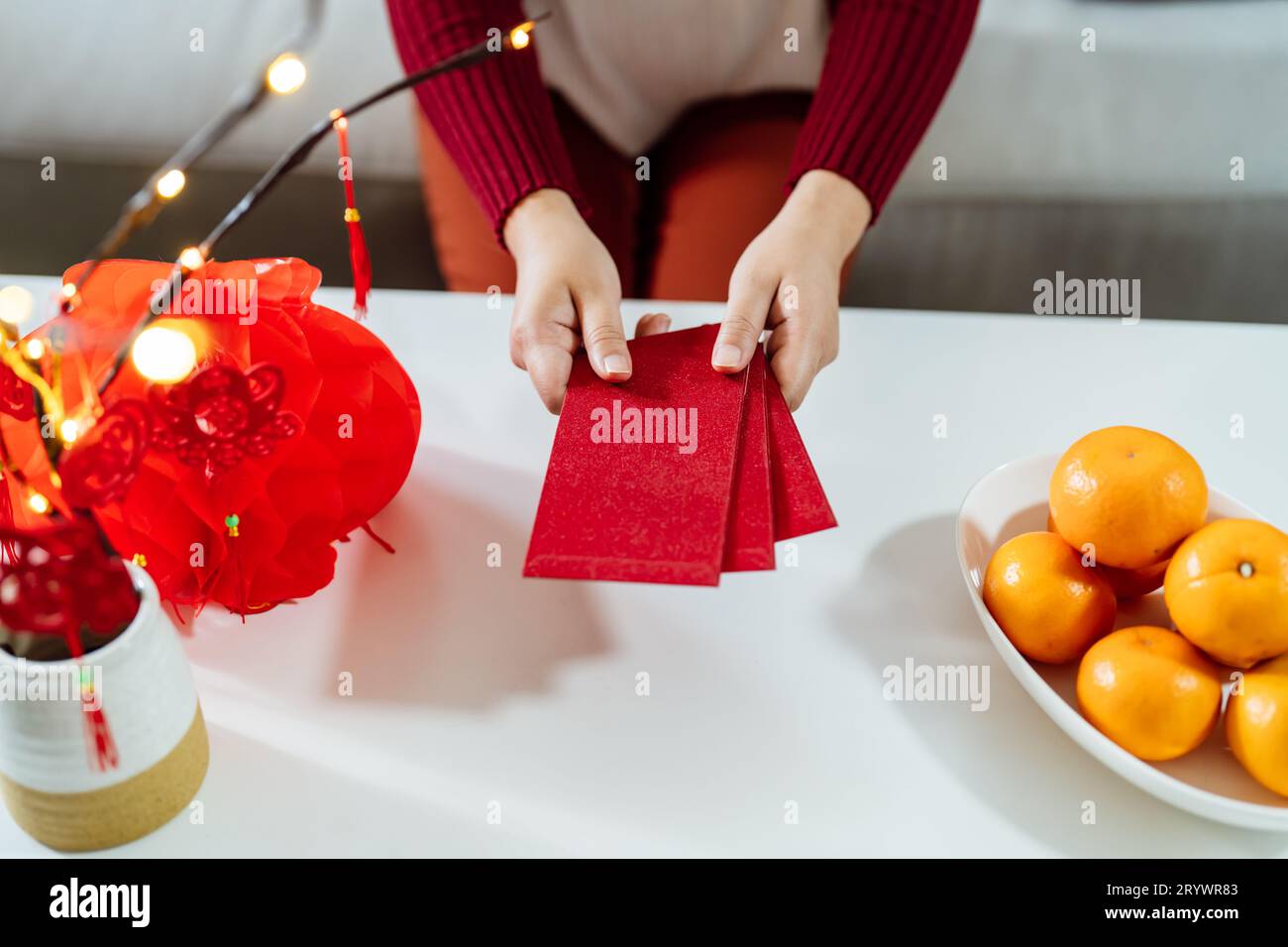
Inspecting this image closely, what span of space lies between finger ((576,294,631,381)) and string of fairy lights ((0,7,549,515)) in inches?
9.9

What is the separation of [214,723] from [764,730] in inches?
13.5

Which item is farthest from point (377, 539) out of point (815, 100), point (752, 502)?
point (815, 100)

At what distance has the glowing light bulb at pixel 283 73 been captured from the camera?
399mm

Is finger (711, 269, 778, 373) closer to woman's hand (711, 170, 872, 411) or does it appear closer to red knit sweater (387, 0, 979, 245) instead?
woman's hand (711, 170, 872, 411)

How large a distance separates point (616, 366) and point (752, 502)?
16 cm

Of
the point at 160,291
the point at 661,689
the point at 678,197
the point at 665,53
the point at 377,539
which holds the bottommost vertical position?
the point at 661,689

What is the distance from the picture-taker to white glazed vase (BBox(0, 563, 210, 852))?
0.50m

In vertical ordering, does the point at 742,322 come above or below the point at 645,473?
above

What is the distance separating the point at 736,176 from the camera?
3.80ft

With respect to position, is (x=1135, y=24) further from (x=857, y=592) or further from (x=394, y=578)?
(x=394, y=578)

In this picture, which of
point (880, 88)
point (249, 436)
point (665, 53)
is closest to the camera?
point (249, 436)

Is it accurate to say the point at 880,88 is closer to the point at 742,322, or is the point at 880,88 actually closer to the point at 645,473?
the point at 742,322

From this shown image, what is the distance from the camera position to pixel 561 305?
0.80m

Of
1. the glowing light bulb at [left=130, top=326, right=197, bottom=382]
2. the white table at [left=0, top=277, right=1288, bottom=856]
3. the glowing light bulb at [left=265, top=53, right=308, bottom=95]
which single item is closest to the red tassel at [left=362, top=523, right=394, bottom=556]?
the white table at [left=0, top=277, right=1288, bottom=856]
